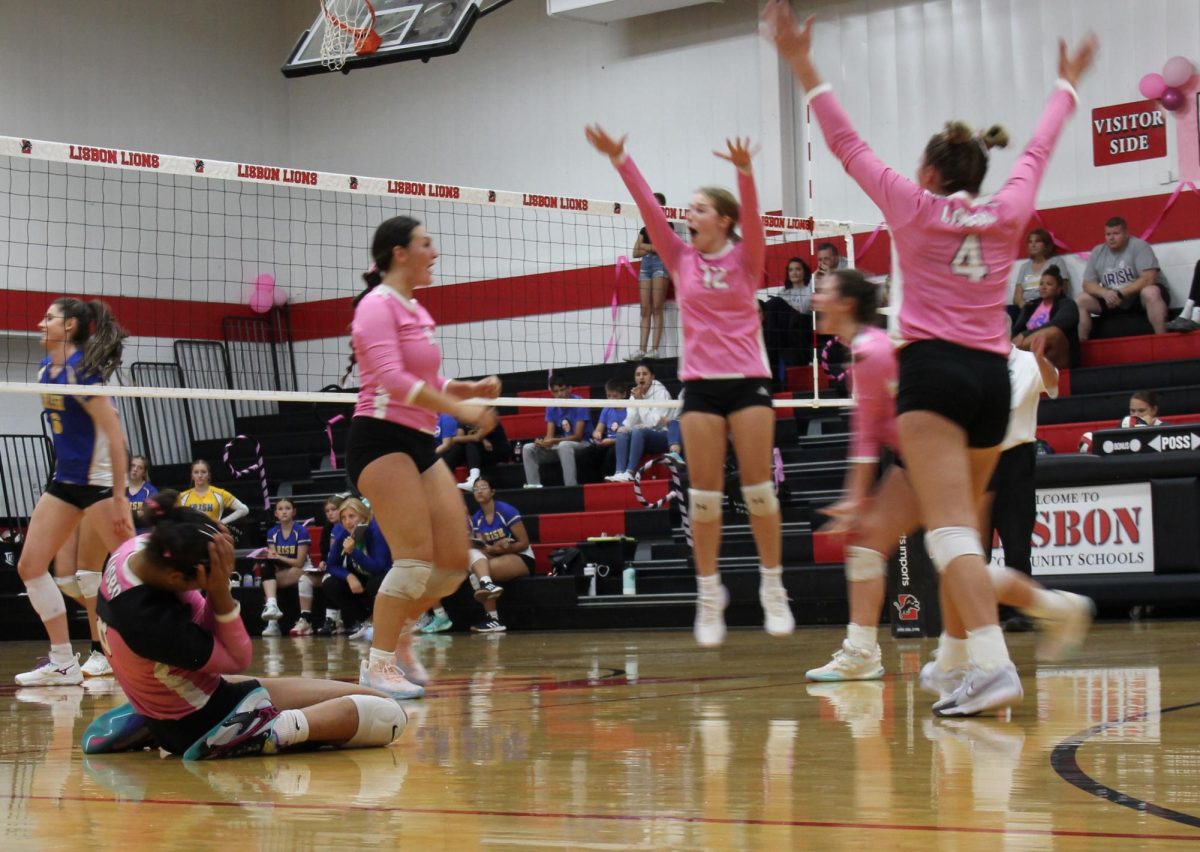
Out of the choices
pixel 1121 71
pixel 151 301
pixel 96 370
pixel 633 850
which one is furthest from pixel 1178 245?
pixel 633 850

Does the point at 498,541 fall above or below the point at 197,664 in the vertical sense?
below

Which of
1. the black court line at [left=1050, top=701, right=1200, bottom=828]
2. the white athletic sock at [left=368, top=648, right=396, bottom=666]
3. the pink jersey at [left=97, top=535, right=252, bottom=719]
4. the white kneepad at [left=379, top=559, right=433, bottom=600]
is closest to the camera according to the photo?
the black court line at [left=1050, top=701, right=1200, bottom=828]

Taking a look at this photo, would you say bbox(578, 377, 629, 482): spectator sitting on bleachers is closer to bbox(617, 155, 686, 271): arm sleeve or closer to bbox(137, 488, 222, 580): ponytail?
bbox(617, 155, 686, 271): arm sleeve

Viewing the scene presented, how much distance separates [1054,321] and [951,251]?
9.53 m

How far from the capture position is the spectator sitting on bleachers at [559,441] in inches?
580

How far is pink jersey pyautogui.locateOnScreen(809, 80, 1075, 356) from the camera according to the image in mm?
4227

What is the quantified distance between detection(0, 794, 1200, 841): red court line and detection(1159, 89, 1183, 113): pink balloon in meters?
13.3

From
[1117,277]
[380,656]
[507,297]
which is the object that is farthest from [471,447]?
[380,656]

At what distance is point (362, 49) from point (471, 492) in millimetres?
4354

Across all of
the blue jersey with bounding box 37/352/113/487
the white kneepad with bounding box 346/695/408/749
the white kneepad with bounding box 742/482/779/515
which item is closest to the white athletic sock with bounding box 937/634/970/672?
the white kneepad with bounding box 742/482/779/515

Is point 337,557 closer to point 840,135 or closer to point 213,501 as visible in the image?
point 213,501

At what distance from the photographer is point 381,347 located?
5.30 m

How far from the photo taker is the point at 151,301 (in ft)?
63.3

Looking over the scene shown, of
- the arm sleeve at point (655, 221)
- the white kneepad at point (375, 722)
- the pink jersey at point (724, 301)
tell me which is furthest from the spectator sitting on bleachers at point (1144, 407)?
the white kneepad at point (375, 722)
